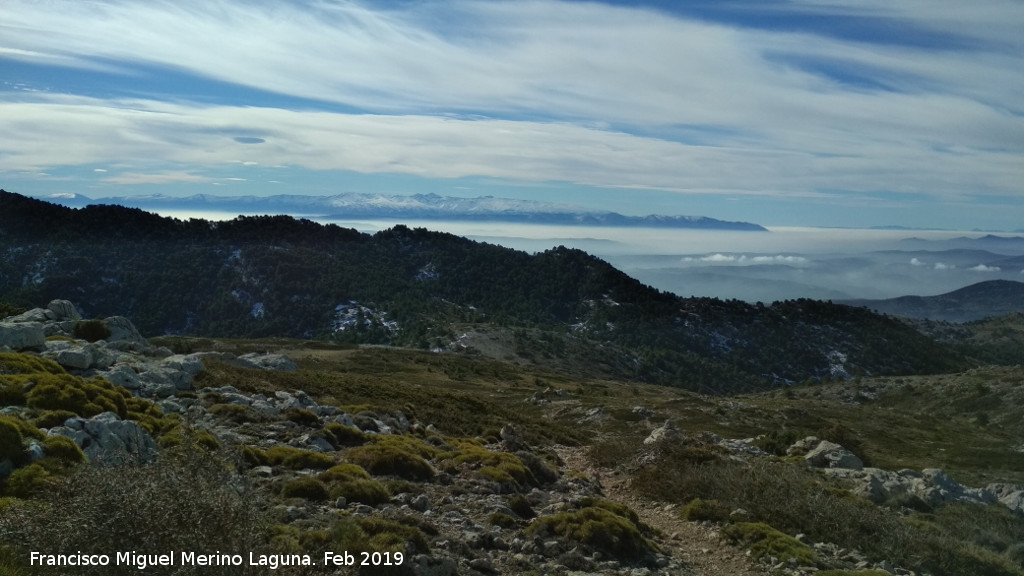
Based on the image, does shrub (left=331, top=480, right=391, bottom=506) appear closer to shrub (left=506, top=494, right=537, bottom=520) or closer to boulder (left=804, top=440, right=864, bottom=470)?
shrub (left=506, top=494, right=537, bottom=520)

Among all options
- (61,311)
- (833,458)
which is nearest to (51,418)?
(61,311)

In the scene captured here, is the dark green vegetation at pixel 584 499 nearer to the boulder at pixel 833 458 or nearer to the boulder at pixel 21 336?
the boulder at pixel 833 458

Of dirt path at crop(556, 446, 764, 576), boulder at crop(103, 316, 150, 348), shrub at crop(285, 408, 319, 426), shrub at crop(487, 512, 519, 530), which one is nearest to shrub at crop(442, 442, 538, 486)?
shrub at crop(487, 512, 519, 530)

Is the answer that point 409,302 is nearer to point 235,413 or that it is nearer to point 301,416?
point 301,416

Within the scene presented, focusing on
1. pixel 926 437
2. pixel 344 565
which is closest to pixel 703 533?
pixel 344 565

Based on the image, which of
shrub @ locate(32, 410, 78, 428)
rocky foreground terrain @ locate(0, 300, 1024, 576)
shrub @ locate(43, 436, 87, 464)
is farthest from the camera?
shrub @ locate(32, 410, 78, 428)
